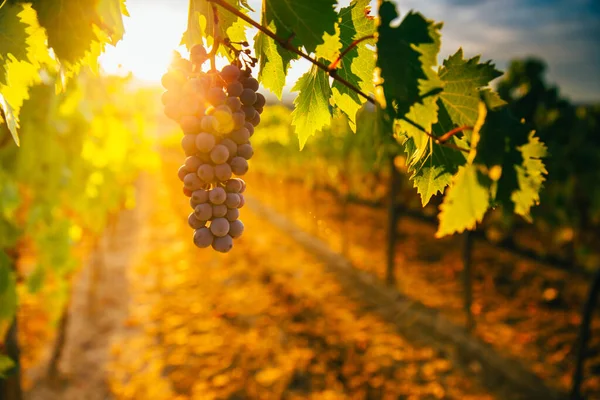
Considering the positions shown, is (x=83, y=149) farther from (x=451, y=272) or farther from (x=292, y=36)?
(x=451, y=272)

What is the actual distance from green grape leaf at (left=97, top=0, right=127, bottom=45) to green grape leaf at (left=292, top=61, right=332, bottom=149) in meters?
0.53

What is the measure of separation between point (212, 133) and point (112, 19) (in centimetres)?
32

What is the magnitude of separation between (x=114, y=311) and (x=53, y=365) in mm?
2158

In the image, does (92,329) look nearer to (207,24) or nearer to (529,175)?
(207,24)

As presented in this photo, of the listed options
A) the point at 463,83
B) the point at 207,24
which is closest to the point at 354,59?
the point at 463,83

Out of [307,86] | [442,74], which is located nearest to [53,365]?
[307,86]

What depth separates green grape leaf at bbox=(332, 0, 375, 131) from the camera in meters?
1.08

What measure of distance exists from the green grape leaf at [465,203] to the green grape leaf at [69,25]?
0.78m

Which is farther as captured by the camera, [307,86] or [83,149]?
[83,149]

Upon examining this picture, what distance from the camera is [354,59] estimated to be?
1.12 meters

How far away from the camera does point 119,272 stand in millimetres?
9828

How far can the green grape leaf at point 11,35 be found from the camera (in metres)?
0.95

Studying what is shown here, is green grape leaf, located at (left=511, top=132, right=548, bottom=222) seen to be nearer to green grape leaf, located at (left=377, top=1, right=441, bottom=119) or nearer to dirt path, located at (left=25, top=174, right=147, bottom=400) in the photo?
green grape leaf, located at (left=377, top=1, right=441, bottom=119)

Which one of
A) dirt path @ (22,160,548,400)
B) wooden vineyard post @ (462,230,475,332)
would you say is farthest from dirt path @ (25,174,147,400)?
wooden vineyard post @ (462,230,475,332)
